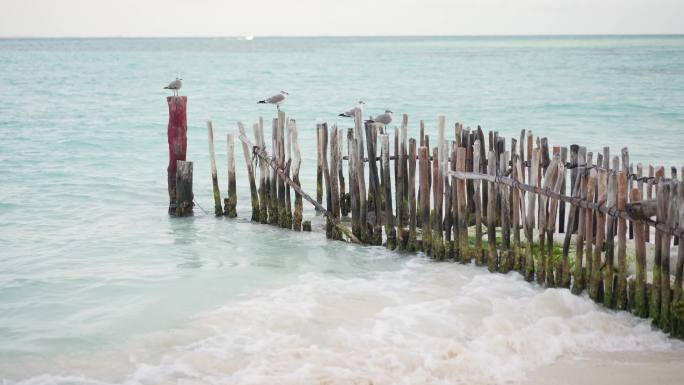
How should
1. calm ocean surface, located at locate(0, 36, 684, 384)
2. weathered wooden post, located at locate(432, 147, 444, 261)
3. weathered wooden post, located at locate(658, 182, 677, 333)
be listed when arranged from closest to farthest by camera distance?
weathered wooden post, located at locate(658, 182, 677, 333) < calm ocean surface, located at locate(0, 36, 684, 384) < weathered wooden post, located at locate(432, 147, 444, 261)

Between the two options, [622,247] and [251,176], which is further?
[251,176]

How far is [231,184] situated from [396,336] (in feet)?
16.4

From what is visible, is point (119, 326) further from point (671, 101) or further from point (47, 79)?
point (47, 79)

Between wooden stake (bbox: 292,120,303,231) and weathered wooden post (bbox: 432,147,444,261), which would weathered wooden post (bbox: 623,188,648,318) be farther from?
wooden stake (bbox: 292,120,303,231)

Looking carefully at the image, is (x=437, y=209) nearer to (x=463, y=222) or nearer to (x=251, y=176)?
(x=463, y=222)

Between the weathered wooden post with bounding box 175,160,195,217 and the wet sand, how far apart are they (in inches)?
276

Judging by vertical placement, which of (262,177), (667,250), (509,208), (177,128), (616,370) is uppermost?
(177,128)

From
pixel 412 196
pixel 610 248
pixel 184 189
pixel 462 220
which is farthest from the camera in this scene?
pixel 184 189

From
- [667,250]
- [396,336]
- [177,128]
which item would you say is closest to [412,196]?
[396,336]

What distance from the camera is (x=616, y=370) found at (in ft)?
21.7

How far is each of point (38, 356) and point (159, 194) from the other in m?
8.14

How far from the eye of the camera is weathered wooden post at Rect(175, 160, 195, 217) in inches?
467

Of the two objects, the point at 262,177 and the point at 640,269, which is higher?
the point at 262,177

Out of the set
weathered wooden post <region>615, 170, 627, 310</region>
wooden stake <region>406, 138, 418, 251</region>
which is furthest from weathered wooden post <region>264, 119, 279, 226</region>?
weathered wooden post <region>615, 170, 627, 310</region>
